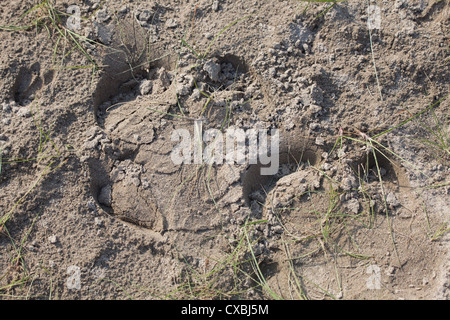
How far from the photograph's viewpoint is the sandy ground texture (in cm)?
160

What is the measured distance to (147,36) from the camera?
1.76m

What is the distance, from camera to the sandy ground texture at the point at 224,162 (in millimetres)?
1600

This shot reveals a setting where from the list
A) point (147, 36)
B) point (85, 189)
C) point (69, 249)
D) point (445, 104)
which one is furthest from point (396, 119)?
point (69, 249)

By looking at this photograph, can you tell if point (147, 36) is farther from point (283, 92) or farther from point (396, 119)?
point (396, 119)

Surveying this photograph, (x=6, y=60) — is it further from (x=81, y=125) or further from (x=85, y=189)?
(x=85, y=189)

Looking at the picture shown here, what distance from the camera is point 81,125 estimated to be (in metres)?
1.70

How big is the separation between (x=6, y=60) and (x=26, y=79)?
113mm

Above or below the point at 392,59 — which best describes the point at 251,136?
below

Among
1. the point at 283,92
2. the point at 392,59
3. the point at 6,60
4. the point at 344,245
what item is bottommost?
the point at 344,245

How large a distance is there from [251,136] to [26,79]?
98 cm

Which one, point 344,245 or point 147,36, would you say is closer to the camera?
point 344,245

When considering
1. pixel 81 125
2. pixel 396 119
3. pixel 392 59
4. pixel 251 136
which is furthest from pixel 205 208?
pixel 392 59

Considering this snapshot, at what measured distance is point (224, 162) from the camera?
1.67 m

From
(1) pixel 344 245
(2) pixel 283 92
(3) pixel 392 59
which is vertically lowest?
(1) pixel 344 245
